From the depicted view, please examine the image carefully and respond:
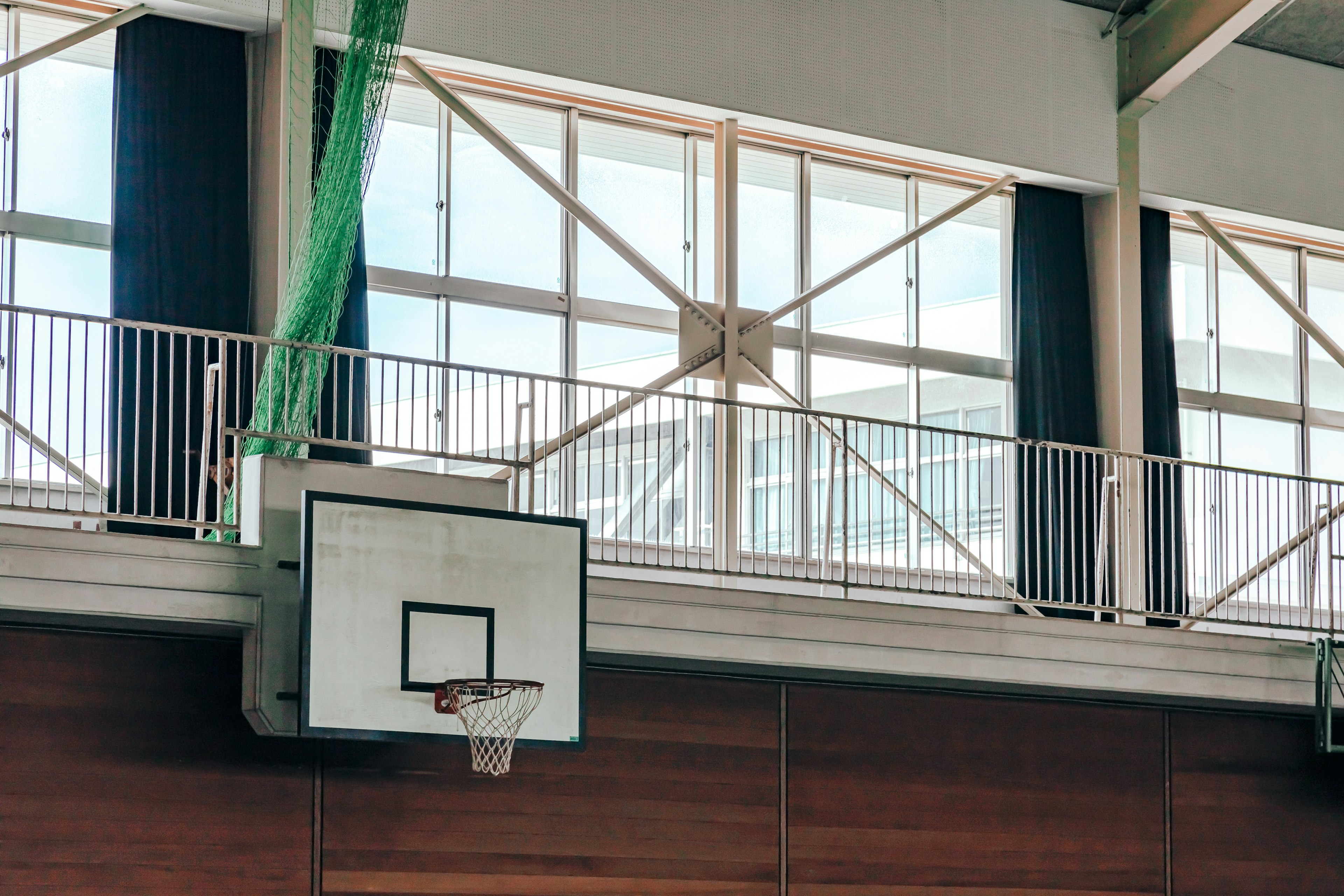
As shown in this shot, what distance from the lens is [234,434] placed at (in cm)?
1034

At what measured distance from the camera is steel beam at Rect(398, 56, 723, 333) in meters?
14.6

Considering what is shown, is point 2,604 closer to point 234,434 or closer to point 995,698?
point 234,434

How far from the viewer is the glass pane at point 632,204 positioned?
15766 millimetres

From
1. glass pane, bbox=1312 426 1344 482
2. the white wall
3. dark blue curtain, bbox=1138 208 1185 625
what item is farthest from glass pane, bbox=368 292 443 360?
glass pane, bbox=1312 426 1344 482

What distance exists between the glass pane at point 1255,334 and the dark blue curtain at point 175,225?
1146 cm

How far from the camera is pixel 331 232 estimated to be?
10.4 meters

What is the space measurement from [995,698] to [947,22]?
23.5 ft

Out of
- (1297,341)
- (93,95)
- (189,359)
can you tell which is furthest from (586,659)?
(1297,341)

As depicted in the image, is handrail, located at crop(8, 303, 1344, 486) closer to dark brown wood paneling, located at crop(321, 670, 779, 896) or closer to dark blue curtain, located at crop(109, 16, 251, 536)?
dark blue curtain, located at crop(109, 16, 251, 536)

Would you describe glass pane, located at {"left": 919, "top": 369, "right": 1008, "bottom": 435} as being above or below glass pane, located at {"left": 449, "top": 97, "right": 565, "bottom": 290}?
below

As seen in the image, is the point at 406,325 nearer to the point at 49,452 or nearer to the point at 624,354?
the point at 624,354

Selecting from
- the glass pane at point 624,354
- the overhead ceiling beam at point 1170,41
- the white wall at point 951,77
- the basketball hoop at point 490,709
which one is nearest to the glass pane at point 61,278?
the white wall at point 951,77

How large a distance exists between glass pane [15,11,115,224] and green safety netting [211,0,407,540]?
Result: 3.64 metres

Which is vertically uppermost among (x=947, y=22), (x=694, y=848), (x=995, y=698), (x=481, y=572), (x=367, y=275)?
(x=947, y=22)
